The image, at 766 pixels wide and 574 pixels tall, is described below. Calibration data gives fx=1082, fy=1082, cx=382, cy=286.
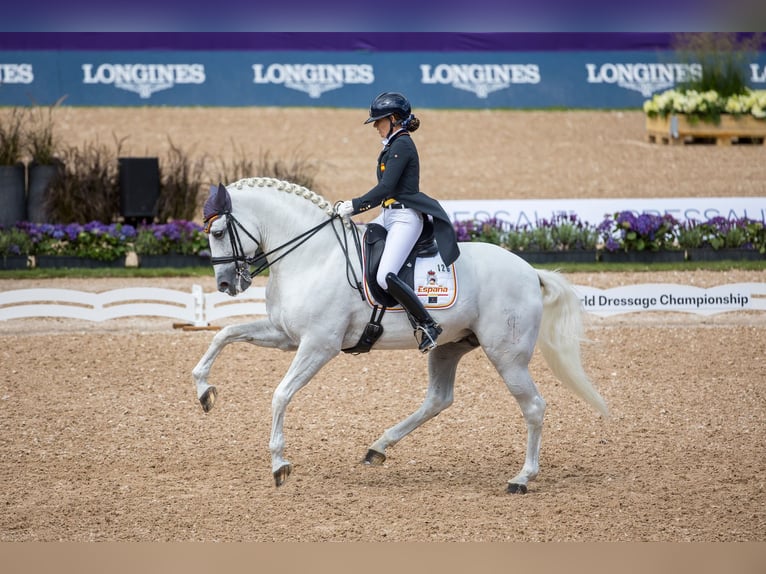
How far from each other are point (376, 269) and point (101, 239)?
383 inches

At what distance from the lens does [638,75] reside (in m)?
26.2

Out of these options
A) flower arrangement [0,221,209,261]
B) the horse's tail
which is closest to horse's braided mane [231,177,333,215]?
the horse's tail

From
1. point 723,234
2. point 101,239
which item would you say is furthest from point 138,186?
point 723,234

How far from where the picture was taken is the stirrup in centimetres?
685

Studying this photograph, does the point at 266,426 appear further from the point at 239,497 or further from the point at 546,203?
the point at 546,203

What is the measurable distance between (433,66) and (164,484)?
20.1 meters

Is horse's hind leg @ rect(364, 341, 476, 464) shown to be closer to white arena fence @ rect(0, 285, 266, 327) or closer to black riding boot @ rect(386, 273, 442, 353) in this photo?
black riding boot @ rect(386, 273, 442, 353)

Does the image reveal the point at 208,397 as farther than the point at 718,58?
No

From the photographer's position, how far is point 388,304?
6953mm

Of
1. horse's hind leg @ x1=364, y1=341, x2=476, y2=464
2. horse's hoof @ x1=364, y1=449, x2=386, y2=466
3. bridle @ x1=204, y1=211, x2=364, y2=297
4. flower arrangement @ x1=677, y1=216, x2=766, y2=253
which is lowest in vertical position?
horse's hoof @ x1=364, y1=449, x2=386, y2=466

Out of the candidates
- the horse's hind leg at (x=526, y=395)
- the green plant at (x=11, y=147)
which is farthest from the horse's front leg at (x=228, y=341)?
the green plant at (x=11, y=147)

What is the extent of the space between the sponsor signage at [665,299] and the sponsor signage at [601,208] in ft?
10.8

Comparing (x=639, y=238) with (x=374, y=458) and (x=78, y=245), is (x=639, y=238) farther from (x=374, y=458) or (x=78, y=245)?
(x=374, y=458)

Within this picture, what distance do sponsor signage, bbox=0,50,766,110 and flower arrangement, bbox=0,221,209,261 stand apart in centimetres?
1015
